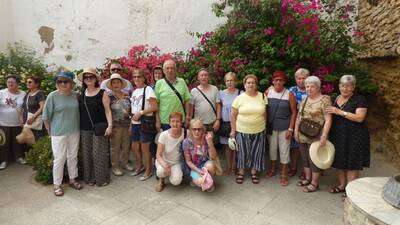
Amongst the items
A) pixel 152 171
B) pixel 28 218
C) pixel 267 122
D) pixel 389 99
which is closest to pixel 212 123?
pixel 267 122

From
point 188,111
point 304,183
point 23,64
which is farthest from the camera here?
point 23,64

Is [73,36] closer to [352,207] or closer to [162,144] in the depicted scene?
[162,144]

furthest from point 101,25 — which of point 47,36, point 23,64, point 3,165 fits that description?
point 3,165

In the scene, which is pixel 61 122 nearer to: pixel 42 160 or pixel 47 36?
pixel 42 160

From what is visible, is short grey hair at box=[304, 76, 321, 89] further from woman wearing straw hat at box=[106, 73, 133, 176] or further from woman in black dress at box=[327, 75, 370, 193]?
woman wearing straw hat at box=[106, 73, 133, 176]

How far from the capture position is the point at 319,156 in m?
3.98

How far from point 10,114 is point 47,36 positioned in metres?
3.62

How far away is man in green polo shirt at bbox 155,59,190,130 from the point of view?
4.39 metres

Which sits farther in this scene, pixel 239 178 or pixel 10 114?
pixel 10 114

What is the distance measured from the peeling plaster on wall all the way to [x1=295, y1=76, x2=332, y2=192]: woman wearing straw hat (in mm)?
6550

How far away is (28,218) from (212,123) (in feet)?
8.76

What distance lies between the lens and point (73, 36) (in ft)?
25.3

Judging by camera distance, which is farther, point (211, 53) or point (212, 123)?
point (211, 53)

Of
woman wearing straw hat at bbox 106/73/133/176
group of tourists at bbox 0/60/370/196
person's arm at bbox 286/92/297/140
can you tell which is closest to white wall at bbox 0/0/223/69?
group of tourists at bbox 0/60/370/196
